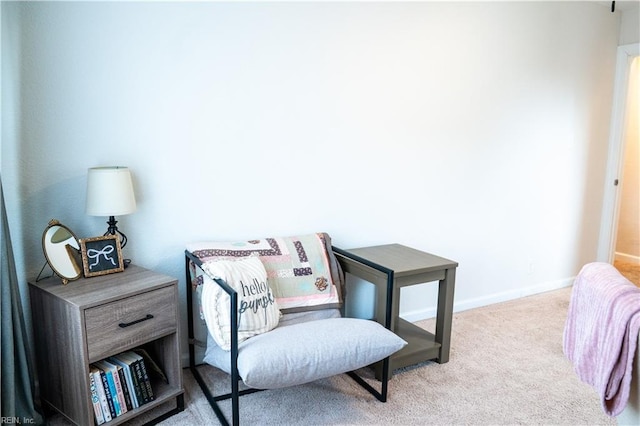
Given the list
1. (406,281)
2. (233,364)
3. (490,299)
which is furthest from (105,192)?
(490,299)

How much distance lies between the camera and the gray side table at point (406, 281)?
2.47m

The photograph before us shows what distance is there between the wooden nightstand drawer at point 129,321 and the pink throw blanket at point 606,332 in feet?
5.35

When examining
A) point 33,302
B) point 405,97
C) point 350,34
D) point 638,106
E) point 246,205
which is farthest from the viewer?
point 638,106

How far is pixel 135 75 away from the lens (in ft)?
7.53

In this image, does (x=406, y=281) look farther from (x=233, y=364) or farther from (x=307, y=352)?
(x=233, y=364)

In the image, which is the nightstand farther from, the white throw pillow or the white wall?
the white wall

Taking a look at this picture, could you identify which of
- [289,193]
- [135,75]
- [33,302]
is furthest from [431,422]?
[135,75]

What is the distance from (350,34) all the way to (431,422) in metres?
2.12

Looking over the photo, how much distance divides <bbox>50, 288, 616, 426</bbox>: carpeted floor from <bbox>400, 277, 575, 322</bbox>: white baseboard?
37 centimetres

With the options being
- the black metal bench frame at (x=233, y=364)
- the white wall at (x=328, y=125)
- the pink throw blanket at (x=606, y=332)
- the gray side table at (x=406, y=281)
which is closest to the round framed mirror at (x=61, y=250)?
the white wall at (x=328, y=125)

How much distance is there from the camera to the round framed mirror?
2.00 m

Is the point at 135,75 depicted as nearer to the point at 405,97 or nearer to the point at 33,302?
the point at 33,302

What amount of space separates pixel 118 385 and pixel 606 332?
6.04 ft

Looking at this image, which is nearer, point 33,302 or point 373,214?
point 33,302
